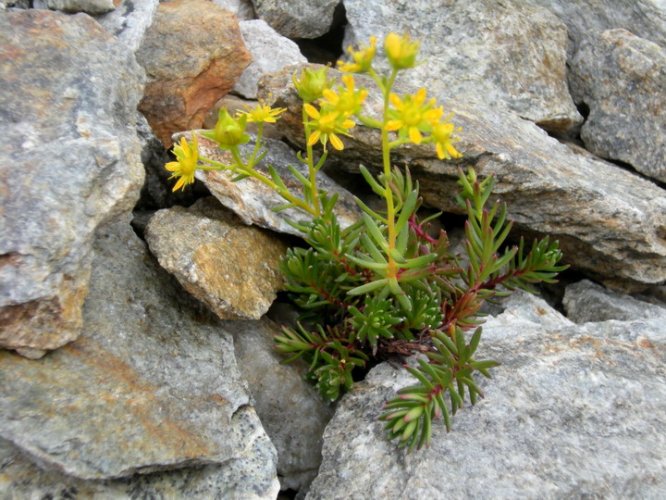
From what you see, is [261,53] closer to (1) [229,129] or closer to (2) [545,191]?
(2) [545,191]

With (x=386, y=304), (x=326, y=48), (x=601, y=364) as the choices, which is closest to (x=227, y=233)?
(x=386, y=304)

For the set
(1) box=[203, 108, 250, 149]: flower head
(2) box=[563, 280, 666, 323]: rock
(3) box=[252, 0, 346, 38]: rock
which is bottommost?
(2) box=[563, 280, 666, 323]: rock

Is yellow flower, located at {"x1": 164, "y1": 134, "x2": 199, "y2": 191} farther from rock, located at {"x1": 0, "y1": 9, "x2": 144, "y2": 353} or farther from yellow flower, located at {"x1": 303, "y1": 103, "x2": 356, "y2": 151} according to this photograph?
yellow flower, located at {"x1": 303, "y1": 103, "x2": 356, "y2": 151}

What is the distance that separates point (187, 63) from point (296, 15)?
122cm

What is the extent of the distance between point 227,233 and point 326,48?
275 centimetres

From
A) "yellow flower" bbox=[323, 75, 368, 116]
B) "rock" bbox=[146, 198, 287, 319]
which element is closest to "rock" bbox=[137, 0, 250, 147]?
"rock" bbox=[146, 198, 287, 319]

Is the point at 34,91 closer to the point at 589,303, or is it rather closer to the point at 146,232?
the point at 146,232

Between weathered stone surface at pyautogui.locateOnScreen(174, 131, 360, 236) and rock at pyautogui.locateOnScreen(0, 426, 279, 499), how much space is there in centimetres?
97

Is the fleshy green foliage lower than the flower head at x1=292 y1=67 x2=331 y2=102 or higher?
lower

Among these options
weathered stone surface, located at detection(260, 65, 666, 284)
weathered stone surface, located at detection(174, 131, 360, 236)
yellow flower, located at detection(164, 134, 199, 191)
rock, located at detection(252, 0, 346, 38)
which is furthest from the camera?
rock, located at detection(252, 0, 346, 38)

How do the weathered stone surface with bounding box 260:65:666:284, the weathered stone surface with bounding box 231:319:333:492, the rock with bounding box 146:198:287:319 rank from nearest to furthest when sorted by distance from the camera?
the rock with bounding box 146:198:287:319 < the weathered stone surface with bounding box 231:319:333:492 < the weathered stone surface with bounding box 260:65:666:284

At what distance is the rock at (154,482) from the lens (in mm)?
2457

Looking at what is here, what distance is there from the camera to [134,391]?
109 inches

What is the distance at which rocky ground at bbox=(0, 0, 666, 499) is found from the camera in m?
2.59
